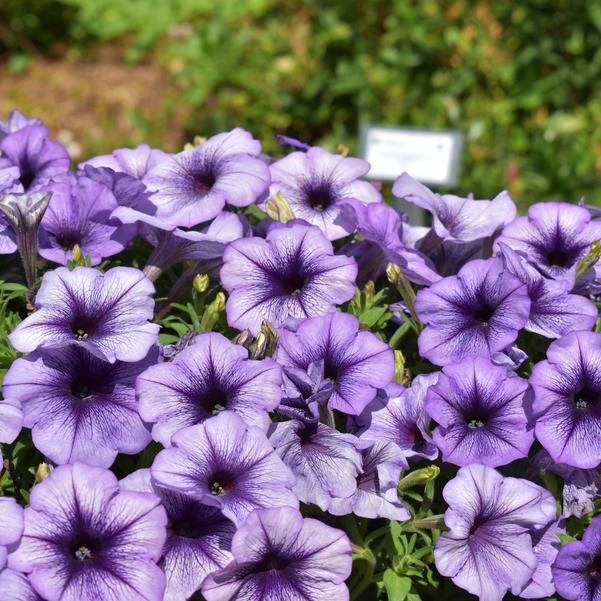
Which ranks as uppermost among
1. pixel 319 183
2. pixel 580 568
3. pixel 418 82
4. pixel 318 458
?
pixel 319 183

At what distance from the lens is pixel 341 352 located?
1.28m

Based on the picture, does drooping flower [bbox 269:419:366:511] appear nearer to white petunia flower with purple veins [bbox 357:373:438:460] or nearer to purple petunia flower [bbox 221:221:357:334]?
white petunia flower with purple veins [bbox 357:373:438:460]

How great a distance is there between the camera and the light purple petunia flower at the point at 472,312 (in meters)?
1.31

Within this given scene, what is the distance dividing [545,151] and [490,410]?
12.0ft

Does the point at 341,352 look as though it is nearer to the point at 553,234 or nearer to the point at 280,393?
the point at 280,393

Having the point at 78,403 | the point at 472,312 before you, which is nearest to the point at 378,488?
the point at 472,312

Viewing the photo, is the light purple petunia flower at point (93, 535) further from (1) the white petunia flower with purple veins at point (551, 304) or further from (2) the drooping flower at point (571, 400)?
(1) the white petunia flower with purple veins at point (551, 304)

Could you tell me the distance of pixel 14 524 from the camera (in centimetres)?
109

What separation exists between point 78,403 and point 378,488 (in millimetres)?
416

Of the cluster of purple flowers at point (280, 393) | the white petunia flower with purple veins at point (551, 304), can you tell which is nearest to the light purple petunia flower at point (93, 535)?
the cluster of purple flowers at point (280, 393)

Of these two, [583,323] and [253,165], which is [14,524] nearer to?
[253,165]

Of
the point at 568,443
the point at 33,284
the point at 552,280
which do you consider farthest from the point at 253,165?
the point at 568,443

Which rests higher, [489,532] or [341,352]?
[341,352]

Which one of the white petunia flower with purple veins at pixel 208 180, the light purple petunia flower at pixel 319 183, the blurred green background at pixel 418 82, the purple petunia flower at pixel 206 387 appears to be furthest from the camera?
the blurred green background at pixel 418 82
